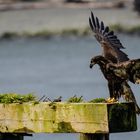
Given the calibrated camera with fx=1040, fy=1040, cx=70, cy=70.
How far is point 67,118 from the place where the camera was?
34.2ft

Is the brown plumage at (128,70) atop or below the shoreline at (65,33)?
below

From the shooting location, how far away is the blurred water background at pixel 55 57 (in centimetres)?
3013

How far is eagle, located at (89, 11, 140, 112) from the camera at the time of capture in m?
10.9

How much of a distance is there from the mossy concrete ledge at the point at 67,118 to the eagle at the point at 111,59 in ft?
1.41

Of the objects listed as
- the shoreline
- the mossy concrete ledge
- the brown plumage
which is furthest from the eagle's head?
the shoreline

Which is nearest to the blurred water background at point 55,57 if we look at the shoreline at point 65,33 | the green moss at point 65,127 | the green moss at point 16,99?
the shoreline at point 65,33

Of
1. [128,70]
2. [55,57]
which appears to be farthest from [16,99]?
[55,57]

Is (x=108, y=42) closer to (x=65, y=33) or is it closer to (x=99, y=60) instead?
(x=99, y=60)

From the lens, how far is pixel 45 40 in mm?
75250

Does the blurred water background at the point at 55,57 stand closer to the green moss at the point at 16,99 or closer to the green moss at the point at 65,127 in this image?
the green moss at the point at 16,99

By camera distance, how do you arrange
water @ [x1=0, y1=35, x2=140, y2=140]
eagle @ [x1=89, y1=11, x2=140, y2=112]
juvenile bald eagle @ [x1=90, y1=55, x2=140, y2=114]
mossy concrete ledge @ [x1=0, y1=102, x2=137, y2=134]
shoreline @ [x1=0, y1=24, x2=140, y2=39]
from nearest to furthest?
mossy concrete ledge @ [x1=0, y1=102, x2=137, y2=134] → juvenile bald eagle @ [x1=90, y1=55, x2=140, y2=114] → eagle @ [x1=89, y1=11, x2=140, y2=112] → water @ [x1=0, y1=35, x2=140, y2=140] → shoreline @ [x1=0, y1=24, x2=140, y2=39]

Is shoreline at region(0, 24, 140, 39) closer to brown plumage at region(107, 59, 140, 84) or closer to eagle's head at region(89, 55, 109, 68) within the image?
eagle's head at region(89, 55, 109, 68)

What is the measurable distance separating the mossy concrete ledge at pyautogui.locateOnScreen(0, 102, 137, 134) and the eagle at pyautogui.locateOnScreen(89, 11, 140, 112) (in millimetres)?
430

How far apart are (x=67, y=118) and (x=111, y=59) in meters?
1.41
